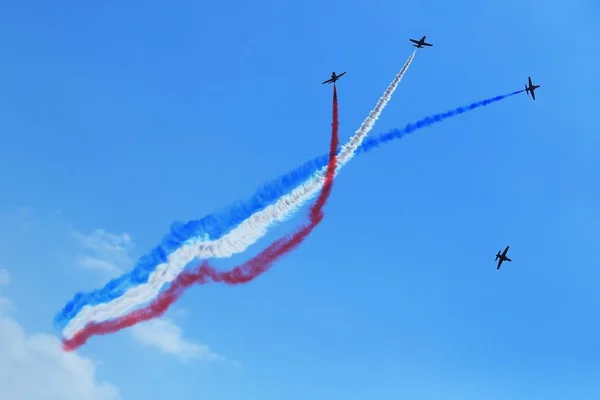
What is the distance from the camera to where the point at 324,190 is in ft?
194

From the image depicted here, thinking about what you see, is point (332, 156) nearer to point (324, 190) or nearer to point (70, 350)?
point (324, 190)

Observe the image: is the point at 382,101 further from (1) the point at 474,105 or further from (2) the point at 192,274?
(2) the point at 192,274

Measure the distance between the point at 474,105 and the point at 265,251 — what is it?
31.0 meters

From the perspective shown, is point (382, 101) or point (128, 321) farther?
point (382, 101)

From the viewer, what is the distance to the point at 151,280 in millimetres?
58812

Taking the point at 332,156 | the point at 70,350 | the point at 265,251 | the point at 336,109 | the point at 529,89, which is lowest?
the point at 70,350

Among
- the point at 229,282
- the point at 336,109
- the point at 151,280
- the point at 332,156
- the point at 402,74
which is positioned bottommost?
the point at 151,280

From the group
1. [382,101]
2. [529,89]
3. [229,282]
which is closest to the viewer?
[229,282]

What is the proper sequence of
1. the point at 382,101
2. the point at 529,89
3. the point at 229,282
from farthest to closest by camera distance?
the point at 529,89
the point at 382,101
the point at 229,282

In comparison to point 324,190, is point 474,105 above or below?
above

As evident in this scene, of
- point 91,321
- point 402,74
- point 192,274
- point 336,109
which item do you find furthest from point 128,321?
point 402,74

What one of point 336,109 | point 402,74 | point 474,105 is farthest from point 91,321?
point 474,105

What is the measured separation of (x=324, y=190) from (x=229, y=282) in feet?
47.6

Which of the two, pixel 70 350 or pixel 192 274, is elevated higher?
pixel 192 274
